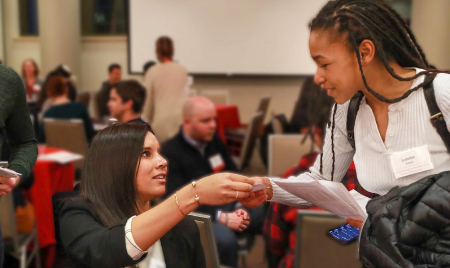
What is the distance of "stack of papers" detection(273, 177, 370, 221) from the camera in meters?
1.18

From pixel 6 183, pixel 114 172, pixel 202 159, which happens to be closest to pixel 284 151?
pixel 202 159

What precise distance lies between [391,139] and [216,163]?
233 cm

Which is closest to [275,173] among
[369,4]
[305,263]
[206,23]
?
[305,263]

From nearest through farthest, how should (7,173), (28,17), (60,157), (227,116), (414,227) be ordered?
(414,227) < (7,173) < (60,157) < (227,116) < (28,17)

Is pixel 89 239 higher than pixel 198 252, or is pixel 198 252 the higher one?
pixel 89 239

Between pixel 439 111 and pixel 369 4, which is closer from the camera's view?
pixel 439 111

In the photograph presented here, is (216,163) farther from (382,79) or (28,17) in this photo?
(28,17)

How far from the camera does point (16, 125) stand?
1.60 meters

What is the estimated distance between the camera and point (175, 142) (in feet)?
11.3

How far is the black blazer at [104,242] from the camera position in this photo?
1.18 metres

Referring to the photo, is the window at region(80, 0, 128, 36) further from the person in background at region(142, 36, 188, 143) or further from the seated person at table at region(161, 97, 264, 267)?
the seated person at table at region(161, 97, 264, 267)

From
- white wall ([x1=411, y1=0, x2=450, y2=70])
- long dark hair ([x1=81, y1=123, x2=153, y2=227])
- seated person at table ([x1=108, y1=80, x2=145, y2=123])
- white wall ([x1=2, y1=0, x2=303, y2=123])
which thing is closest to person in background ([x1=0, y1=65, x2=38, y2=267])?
long dark hair ([x1=81, y1=123, x2=153, y2=227])

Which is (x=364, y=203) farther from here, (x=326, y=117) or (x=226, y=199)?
(x=326, y=117)

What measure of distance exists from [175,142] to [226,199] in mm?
2305
